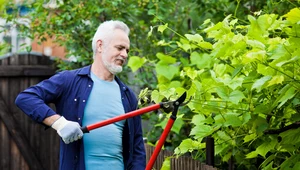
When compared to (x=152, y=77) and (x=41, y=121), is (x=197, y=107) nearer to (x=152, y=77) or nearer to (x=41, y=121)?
(x=41, y=121)

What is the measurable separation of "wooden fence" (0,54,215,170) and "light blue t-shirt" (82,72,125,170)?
161 inches

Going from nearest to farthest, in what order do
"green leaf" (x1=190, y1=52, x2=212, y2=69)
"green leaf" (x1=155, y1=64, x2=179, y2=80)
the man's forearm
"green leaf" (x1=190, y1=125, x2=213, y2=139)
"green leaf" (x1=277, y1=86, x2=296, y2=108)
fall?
"green leaf" (x1=277, y1=86, x2=296, y2=108)
"green leaf" (x1=190, y1=125, x2=213, y2=139)
the man's forearm
"green leaf" (x1=190, y1=52, x2=212, y2=69)
"green leaf" (x1=155, y1=64, x2=179, y2=80)

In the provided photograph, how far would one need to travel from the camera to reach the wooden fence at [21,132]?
827 centimetres

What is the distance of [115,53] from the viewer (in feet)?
14.2

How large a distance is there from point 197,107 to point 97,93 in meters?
0.72

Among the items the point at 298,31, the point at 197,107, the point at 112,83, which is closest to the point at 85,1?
the point at 112,83

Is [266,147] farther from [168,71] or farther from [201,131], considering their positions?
[168,71]

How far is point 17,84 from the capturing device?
8.33 m

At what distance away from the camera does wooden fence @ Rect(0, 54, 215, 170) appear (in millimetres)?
8266

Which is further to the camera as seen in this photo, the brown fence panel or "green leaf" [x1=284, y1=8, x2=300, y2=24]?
the brown fence panel

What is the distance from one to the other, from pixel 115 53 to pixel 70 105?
395 mm

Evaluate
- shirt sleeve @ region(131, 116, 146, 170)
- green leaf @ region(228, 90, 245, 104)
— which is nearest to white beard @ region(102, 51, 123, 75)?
shirt sleeve @ region(131, 116, 146, 170)

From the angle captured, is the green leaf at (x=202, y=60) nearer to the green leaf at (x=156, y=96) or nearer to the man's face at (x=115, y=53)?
the man's face at (x=115, y=53)

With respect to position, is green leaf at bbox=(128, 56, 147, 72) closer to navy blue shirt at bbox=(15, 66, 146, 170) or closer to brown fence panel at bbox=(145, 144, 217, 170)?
brown fence panel at bbox=(145, 144, 217, 170)
